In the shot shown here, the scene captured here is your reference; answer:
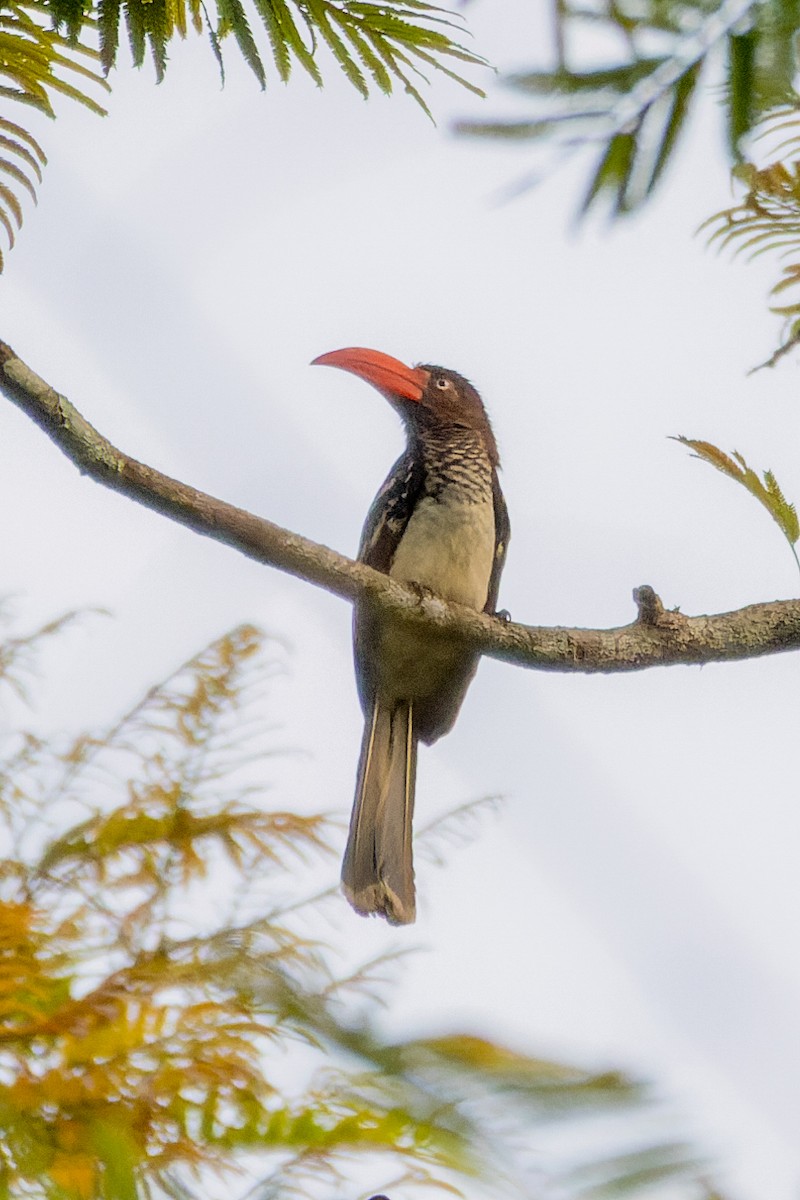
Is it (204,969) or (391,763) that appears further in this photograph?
(391,763)

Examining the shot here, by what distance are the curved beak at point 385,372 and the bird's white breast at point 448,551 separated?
655mm

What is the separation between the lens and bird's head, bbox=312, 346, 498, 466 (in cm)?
511

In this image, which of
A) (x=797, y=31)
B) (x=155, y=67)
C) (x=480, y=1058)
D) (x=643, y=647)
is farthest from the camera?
(x=643, y=647)

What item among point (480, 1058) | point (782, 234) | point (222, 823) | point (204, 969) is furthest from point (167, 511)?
point (480, 1058)

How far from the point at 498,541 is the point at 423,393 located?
A: 0.77m

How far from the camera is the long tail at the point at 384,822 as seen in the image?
165 inches

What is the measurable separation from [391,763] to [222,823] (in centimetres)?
215

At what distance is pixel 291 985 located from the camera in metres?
0.50

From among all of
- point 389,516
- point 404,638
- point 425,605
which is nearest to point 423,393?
point 389,516

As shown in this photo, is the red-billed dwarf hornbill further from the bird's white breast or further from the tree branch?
the tree branch

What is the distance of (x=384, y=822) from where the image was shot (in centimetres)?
446

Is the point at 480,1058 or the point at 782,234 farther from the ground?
the point at 782,234

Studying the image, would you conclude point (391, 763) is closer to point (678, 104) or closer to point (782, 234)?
point (782, 234)

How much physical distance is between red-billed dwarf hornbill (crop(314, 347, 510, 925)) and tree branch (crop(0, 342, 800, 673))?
0.99 m
